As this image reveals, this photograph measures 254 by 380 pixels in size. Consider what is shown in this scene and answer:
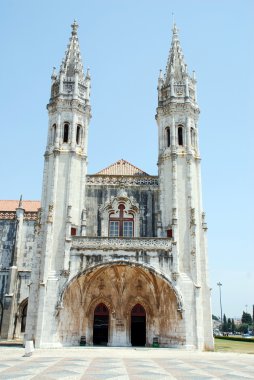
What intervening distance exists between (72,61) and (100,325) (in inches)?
870

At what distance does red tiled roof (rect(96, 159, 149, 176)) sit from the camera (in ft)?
108

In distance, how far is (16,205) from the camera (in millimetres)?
41000

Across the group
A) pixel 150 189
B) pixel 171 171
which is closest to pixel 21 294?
pixel 150 189

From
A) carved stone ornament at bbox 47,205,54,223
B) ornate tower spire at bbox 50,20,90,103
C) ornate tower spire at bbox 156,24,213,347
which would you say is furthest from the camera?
ornate tower spire at bbox 50,20,90,103

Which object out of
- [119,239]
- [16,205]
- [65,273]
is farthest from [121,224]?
[16,205]

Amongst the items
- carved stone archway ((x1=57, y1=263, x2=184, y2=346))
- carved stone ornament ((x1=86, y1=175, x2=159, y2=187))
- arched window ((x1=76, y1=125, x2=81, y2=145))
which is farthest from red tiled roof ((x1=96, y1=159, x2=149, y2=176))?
carved stone archway ((x1=57, y1=263, x2=184, y2=346))

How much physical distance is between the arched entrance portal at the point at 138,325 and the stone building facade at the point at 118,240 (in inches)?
2.8

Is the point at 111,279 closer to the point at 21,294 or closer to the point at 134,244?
the point at 134,244

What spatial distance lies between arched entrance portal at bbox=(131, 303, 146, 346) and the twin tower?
0.07 meters

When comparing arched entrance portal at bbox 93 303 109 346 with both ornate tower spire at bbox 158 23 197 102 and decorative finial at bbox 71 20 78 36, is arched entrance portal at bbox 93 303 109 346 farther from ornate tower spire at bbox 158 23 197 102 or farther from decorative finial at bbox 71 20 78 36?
decorative finial at bbox 71 20 78 36

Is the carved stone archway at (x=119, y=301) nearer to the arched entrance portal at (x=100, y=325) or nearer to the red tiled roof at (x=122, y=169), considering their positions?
the arched entrance portal at (x=100, y=325)

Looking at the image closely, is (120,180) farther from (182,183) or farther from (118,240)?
(118,240)

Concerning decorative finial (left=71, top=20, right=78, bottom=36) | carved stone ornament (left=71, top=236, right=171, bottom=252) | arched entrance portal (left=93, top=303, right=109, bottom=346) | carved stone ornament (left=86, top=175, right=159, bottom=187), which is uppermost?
decorative finial (left=71, top=20, right=78, bottom=36)

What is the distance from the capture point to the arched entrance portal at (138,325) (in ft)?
93.9
